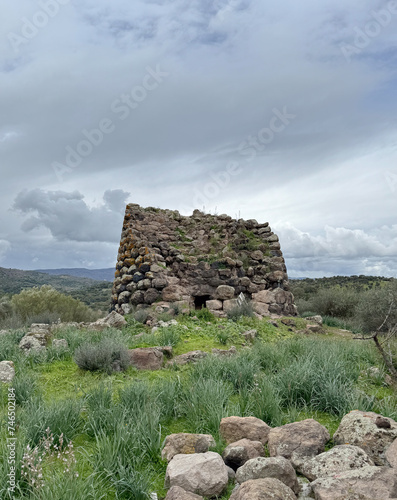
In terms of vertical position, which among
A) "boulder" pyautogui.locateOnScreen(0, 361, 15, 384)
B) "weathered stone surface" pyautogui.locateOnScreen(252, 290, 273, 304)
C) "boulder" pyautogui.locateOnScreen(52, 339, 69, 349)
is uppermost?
"weathered stone surface" pyautogui.locateOnScreen(252, 290, 273, 304)

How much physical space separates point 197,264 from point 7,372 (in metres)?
7.87

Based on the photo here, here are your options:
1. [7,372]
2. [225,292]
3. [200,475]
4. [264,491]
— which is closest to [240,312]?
[225,292]

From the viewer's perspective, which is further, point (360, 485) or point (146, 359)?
point (146, 359)

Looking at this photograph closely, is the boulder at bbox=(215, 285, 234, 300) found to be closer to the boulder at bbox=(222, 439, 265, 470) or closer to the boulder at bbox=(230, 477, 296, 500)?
the boulder at bbox=(222, 439, 265, 470)

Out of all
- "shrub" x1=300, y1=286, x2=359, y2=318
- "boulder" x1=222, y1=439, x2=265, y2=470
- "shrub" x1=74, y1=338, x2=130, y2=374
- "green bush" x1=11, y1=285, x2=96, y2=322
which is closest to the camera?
"boulder" x1=222, y1=439, x2=265, y2=470

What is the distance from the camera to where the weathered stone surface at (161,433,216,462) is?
9.67 feet

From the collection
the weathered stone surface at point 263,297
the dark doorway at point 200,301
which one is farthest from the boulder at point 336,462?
the weathered stone surface at point 263,297

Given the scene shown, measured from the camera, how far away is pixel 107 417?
11.3 feet

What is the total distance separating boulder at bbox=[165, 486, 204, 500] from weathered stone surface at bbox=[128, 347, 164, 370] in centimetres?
357

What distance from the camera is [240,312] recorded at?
11.0m

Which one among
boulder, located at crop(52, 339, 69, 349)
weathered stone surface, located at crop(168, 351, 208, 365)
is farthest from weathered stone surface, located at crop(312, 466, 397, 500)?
boulder, located at crop(52, 339, 69, 349)

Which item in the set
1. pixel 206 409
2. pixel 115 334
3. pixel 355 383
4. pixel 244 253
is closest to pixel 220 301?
pixel 244 253

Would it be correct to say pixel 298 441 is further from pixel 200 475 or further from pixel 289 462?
pixel 200 475

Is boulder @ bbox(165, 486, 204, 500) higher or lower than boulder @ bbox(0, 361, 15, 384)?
higher
